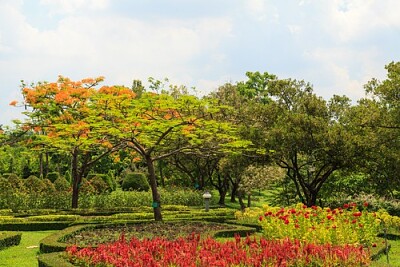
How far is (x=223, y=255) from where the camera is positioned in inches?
296

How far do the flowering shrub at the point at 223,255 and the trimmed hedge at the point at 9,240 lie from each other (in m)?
4.95

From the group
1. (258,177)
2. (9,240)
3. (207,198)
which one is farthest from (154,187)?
(258,177)

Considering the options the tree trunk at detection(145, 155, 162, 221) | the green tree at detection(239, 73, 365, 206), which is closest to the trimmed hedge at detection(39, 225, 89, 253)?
the tree trunk at detection(145, 155, 162, 221)

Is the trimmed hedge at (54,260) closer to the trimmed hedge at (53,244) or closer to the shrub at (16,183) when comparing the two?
the trimmed hedge at (53,244)

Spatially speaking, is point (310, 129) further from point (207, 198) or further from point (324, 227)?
point (324, 227)

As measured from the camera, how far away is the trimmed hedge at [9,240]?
12931mm

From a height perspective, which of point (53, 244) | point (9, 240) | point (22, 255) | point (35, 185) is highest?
point (35, 185)

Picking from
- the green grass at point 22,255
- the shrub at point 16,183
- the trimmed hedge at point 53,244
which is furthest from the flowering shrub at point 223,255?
the shrub at point 16,183

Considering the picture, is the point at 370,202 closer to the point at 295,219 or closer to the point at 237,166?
the point at 237,166

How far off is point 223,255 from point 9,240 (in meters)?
8.16

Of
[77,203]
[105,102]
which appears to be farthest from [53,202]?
[105,102]

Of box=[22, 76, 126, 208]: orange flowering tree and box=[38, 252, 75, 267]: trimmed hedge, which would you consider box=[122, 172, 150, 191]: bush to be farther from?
box=[38, 252, 75, 267]: trimmed hedge

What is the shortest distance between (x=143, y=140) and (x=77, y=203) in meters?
8.23

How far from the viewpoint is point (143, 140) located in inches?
679
